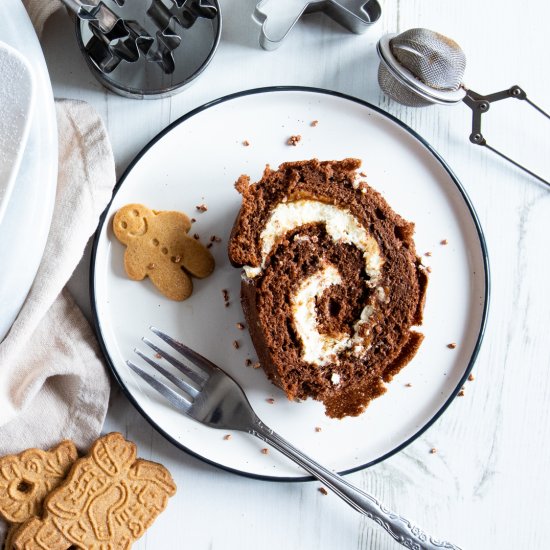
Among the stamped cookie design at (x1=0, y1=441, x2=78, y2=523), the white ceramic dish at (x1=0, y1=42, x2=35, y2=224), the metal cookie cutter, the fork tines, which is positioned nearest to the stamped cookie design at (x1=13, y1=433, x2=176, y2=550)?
the stamped cookie design at (x1=0, y1=441, x2=78, y2=523)

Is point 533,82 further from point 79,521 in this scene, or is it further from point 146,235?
point 79,521

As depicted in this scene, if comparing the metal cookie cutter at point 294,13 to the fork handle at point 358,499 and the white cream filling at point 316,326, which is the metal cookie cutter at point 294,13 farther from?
the fork handle at point 358,499

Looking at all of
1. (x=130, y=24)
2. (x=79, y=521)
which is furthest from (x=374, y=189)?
(x=79, y=521)

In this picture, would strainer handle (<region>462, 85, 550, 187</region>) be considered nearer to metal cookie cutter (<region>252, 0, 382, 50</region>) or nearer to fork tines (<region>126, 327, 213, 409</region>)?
metal cookie cutter (<region>252, 0, 382, 50</region>)

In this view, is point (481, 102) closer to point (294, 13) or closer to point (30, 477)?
point (294, 13)

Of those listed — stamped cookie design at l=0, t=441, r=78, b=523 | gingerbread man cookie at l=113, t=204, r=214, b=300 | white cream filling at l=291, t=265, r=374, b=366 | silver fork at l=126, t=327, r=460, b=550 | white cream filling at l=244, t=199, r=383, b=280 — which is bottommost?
stamped cookie design at l=0, t=441, r=78, b=523

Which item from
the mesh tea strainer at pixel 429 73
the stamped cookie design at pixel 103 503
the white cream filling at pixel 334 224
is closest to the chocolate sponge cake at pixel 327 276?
the white cream filling at pixel 334 224

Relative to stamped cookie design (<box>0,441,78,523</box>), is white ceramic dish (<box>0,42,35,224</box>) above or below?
above

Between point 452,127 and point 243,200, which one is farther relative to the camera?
point 452,127
